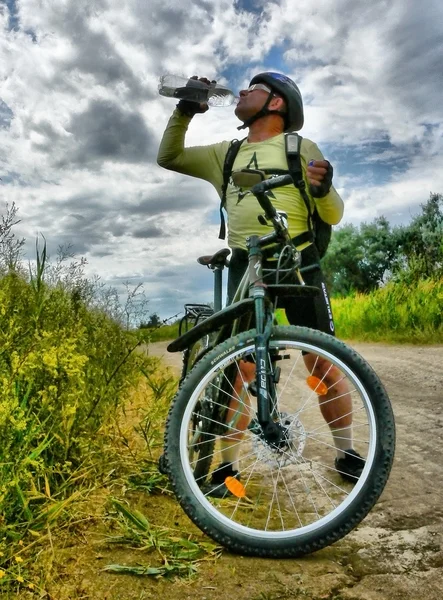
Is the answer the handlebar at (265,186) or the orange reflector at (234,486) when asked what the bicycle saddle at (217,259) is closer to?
the handlebar at (265,186)

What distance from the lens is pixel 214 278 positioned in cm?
361

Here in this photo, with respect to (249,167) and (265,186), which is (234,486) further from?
(249,167)

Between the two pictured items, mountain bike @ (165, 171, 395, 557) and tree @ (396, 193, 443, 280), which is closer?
mountain bike @ (165, 171, 395, 557)

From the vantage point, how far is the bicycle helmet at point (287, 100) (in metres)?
3.85

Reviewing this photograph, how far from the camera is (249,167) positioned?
3646mm

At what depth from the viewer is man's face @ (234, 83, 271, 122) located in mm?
3826

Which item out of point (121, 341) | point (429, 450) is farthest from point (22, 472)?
point (429, 450)

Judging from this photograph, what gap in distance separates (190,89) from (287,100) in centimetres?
57

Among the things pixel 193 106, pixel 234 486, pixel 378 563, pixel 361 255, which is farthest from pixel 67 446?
pixel 361 255

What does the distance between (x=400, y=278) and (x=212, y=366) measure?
34.4 ft

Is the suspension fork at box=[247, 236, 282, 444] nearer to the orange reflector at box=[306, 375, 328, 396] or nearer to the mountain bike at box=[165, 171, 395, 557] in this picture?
the mountain bike at box=[165, 171, 395, 557]

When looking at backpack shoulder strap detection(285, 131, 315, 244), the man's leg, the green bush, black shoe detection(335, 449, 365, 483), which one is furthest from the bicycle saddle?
the green bush

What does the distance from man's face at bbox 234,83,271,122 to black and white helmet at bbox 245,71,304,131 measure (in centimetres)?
4

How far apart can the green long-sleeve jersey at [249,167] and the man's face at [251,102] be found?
0.16 m
